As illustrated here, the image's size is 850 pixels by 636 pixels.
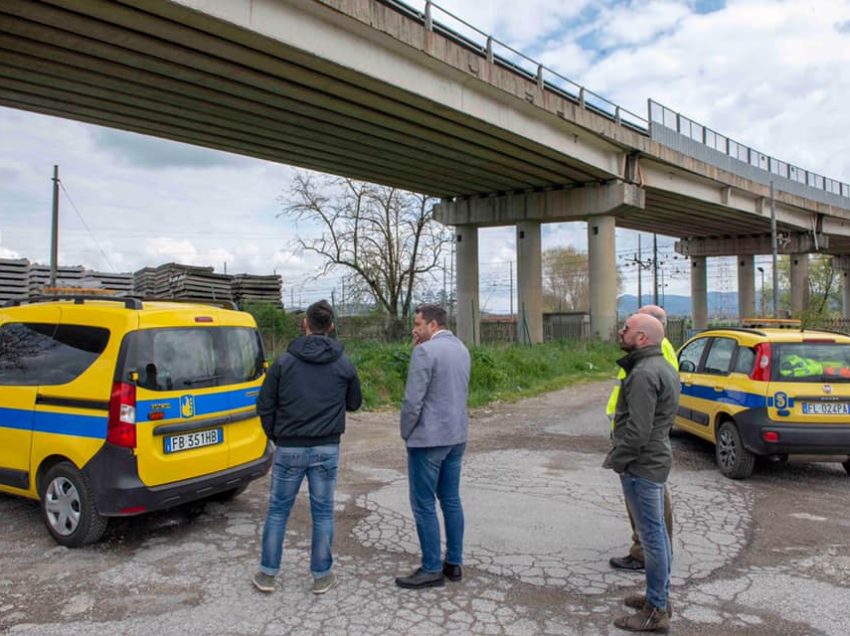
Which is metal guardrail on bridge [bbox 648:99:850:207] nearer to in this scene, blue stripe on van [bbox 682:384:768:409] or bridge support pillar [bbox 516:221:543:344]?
bridge support pillar [bbox 516:221:543:344]

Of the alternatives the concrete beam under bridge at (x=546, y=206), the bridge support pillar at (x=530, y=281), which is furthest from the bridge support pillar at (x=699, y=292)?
the concrete beam under bridge at (x=546, y=206)

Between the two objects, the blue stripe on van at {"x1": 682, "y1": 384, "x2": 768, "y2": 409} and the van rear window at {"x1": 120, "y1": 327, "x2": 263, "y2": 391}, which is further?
the blue stripe on van at {"x1": 682, "y1": 384, "x2": 768, "y2": 409}

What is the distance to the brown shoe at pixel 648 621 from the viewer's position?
3.46 meters

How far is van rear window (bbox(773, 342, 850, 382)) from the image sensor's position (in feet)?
21.4

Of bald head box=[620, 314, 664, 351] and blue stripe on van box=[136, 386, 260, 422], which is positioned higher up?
bald head box=[620, 314, 664, 351]

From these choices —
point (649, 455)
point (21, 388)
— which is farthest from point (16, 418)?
point (649, 455)

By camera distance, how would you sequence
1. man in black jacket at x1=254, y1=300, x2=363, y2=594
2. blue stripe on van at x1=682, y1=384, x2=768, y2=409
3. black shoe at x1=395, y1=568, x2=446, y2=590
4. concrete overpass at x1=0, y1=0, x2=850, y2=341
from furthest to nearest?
concrete overpass at x1=0, y1=0, x2=850, y2=341 < blue stripe on van at x1=682, y1=384, x2=768, y2=409 < black shoe at x1=395, y1=568, x2=446, y2=590 < man in black jacket at x1=254, y1=300, x2=363, y2=594

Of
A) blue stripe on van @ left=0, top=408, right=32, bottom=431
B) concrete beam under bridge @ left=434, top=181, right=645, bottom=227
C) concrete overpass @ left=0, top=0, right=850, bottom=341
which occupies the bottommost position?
blue stripe on van @ left=0, top=408, right=32, bottom=431

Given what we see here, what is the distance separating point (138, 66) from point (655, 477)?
1399cm

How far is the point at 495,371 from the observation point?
1451cm

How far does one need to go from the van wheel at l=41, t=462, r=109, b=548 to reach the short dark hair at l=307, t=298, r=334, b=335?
6.89ft

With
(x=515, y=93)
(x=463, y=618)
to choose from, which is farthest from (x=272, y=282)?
(x=463, y=618)

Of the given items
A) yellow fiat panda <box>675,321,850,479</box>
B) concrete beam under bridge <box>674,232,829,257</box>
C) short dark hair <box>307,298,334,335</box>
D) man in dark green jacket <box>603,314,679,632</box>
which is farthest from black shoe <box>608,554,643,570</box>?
concrete beam under bridge <box>674,232,829,257</box>

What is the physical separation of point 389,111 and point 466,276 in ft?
44.9
